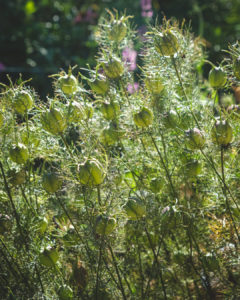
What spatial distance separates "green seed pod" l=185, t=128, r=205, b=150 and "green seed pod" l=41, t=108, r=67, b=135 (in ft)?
0.46

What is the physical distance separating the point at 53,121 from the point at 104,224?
4.8 inches

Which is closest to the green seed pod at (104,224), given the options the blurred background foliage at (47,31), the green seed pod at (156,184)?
the green seed pod at (156,184)

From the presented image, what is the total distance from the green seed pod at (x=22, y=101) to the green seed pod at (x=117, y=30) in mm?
142

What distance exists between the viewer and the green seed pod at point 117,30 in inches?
18.7

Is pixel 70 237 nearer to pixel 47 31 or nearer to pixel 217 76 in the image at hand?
pixel 217 76

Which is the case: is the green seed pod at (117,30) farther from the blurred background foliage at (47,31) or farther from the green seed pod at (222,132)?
the blurred background foliage at (47,31)

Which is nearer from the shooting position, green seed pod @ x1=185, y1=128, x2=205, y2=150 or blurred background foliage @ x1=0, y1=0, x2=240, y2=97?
green seed pod @ x1=185, y1=128, x2=205, y2=150

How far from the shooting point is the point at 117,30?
477mm

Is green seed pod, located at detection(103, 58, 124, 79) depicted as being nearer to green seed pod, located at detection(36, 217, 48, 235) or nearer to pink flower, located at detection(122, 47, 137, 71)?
pink flower, located at detection(122, 47, 137, 71)

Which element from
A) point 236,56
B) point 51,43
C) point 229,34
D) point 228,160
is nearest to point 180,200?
point 228,160

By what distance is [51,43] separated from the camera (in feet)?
6.03

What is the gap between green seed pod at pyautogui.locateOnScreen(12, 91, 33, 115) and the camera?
0.42 metres

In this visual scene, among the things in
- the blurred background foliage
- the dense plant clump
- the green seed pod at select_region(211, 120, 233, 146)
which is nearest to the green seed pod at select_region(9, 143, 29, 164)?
the dense plant clump

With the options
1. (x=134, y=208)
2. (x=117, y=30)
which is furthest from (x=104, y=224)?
(x=117, y=30)
